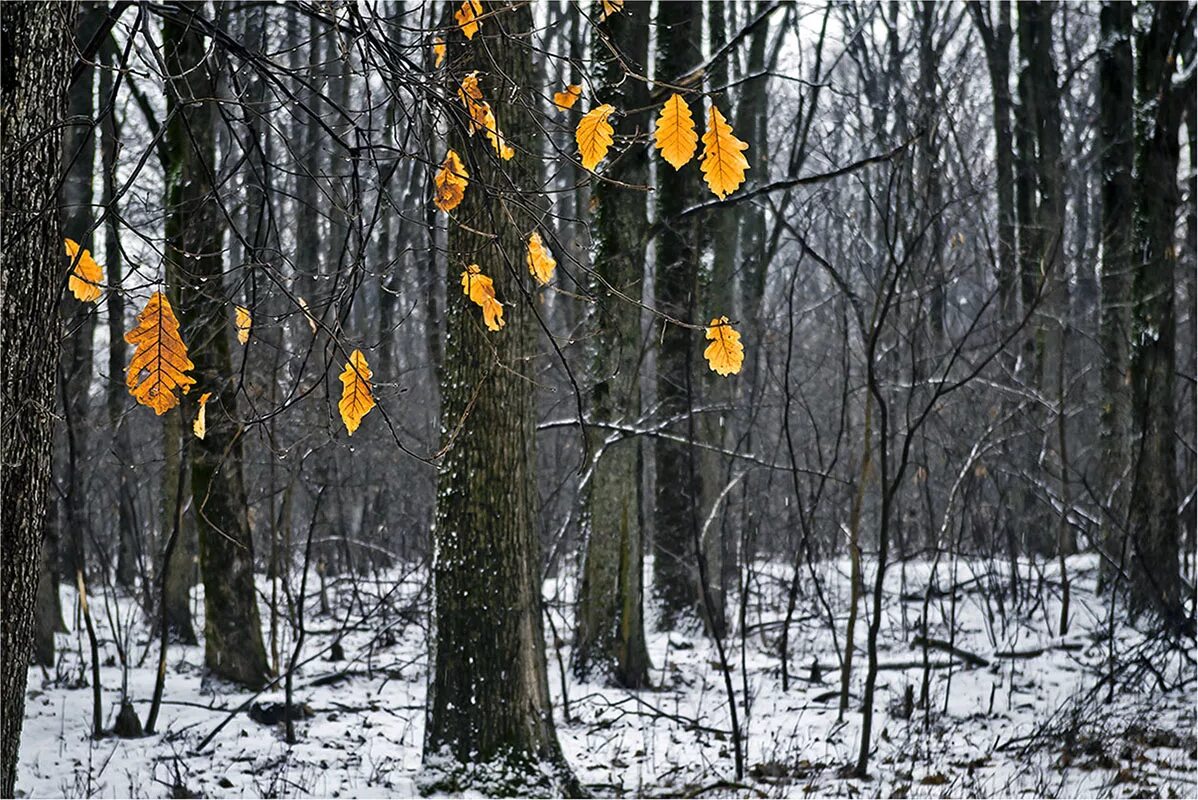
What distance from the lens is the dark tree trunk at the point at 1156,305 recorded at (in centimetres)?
830

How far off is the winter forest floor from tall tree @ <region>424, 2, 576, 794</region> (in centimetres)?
43

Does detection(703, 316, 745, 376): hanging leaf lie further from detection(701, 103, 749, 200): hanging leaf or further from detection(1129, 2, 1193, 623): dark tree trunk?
detection(1129, 2, 1193, 623): dark tree trunk

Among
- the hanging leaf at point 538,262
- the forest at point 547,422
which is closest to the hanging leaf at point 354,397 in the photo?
the forest at point 547,422

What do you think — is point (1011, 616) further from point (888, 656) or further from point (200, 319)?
point (200, 319)

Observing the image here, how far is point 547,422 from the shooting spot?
9102 mm

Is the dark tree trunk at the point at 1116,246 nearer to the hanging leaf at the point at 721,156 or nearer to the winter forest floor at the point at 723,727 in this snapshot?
the winter forest floor at the point at 723,727

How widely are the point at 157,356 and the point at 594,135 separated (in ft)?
3.72

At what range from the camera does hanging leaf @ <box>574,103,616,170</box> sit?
8.21 feet

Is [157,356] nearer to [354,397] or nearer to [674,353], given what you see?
[354,397]

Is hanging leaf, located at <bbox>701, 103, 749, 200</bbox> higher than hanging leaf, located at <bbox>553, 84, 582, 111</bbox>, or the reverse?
hanging leaf, located at <bbox>553, 84, 582, 111</bbox>

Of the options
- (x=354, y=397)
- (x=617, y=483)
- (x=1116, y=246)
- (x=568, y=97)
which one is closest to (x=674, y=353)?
(x=617, y=483)

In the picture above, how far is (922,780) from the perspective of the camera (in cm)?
536

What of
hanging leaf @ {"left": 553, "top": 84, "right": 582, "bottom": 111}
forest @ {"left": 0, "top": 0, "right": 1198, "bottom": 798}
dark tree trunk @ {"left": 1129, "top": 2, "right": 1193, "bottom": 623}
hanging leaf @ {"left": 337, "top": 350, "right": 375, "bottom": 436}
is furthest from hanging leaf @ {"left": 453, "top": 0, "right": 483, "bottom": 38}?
dark tree trunk @ {"left": 1129, "top": 2, "right": 1193, "bottom": 623}

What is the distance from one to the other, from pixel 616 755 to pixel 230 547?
3.45 meters
